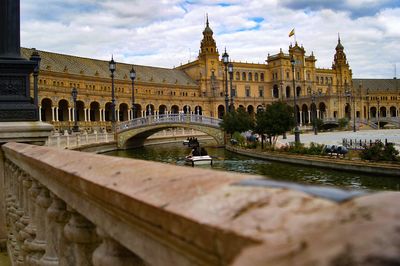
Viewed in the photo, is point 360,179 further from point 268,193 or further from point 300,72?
point 300,72

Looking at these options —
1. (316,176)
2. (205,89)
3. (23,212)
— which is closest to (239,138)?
(316,176)

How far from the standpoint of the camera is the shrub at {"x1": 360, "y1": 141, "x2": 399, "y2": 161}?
1841 centimetres

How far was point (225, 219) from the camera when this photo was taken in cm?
105

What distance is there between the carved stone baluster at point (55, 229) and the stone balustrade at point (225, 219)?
2.68 ft

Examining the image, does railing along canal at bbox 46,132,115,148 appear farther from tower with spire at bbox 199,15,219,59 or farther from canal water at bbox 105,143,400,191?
tower with spire at bbox 199,15,219,59

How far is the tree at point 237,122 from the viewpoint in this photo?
39.3 m

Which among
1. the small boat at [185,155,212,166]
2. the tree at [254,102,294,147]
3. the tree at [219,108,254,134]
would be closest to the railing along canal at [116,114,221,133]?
the tree at [219,108,254,134]

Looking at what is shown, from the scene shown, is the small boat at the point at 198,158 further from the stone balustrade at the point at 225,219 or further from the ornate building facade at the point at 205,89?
the ornate building facade at the point at 205,89

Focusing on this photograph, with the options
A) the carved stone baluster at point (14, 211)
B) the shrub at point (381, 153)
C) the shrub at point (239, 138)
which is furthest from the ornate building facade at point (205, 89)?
the carved stone baluster at point (14, 211)

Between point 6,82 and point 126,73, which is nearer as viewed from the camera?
point 6,82

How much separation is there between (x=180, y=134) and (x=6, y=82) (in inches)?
2011

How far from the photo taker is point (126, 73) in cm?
7994

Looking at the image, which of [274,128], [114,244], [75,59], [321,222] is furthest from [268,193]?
[75,59]

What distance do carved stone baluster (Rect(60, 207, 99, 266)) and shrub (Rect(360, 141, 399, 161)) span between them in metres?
17.8
